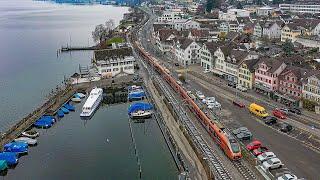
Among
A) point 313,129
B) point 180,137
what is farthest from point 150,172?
point 313,129

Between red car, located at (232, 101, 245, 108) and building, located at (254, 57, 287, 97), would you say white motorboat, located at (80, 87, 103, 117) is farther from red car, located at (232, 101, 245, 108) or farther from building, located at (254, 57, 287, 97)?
building, located at (254, 57, 287, 97)

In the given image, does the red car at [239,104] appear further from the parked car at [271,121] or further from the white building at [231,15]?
the white building at [231,15]

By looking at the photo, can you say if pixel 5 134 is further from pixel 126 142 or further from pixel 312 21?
pixel 312 21

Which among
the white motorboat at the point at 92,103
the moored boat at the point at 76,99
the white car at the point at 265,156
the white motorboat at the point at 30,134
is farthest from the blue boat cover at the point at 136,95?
the white car at the point at 265,156

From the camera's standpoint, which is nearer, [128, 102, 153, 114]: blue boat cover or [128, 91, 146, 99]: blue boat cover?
[128, 102, 153, 114]: blue boat cover

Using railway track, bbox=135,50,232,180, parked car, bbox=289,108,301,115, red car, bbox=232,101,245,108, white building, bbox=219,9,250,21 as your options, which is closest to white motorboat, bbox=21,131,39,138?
railway track, bbox=135,50,232,180

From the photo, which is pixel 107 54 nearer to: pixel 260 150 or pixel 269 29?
pixel 260 150
